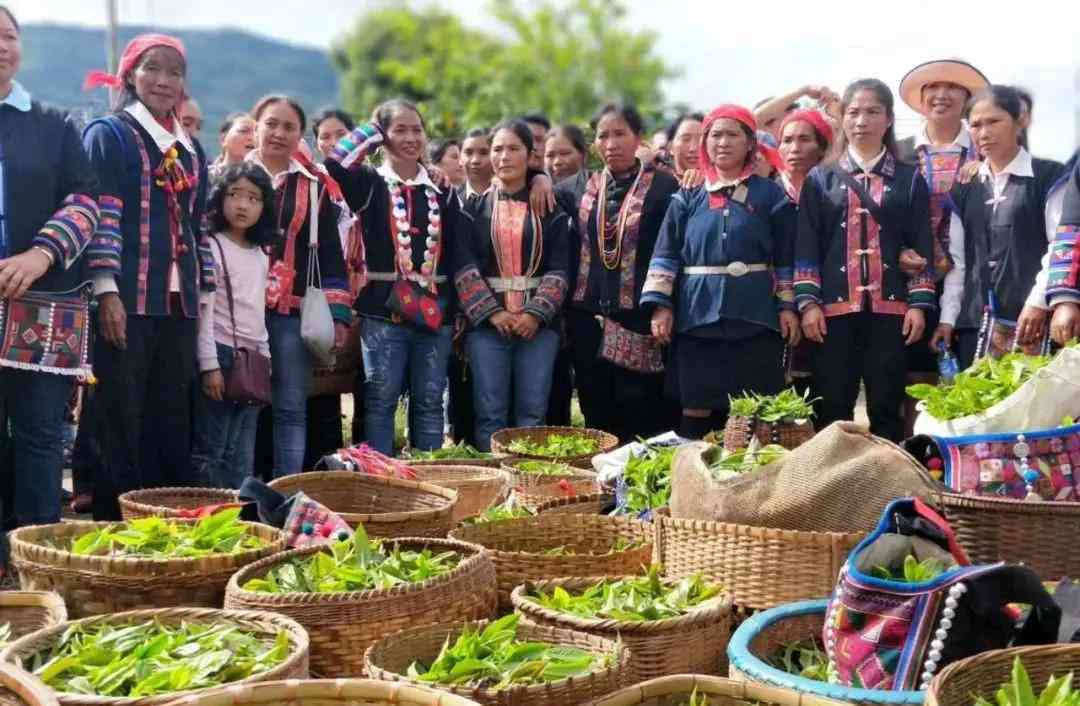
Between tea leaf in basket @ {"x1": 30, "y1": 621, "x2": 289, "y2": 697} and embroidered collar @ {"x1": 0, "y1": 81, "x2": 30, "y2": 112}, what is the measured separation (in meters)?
2.51

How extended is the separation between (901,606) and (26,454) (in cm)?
334

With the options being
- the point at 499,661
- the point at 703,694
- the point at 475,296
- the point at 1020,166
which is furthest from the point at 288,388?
the point at 703,694

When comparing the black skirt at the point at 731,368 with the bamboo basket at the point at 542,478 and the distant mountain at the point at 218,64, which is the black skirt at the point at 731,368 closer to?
the bamboo basket at the point at 542,478

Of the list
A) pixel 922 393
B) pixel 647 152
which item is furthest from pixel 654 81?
pixel 922 393

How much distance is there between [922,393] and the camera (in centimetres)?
370

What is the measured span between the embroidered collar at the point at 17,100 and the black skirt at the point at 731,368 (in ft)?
10.3

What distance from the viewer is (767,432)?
5.02 m

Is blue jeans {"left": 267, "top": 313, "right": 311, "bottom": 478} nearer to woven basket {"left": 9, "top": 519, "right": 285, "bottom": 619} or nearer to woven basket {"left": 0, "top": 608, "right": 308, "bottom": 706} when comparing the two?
woven basket {"left": 9, "top": 519, "right": 285, "bottom": 619}

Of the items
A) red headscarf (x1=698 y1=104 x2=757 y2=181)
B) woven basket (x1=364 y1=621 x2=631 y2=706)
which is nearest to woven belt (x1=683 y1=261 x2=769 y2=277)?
red headscarf (x1=698 y1=104 x2=757 y2=181)

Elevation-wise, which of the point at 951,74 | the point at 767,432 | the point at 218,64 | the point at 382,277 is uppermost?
the point at 218,64

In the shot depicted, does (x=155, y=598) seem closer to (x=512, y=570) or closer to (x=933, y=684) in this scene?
(x=512, y=570)

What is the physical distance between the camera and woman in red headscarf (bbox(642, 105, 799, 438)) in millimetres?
6070

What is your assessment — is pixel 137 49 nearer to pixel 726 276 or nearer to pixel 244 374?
pixel 244 374

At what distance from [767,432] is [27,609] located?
113 inches
